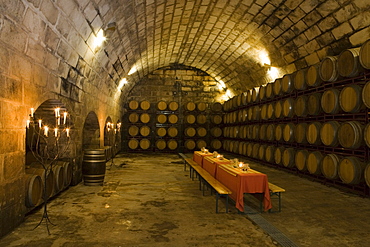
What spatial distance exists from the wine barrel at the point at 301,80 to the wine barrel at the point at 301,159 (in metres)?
1.58

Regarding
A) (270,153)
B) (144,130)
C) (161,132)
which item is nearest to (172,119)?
(161,132)

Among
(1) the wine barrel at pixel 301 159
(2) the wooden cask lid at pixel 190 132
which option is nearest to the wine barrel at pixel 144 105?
(2) the wooden cask lid at pixel 190 132

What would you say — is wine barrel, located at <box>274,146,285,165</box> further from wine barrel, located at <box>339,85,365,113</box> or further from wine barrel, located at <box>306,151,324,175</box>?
wine barrel, located at <box>339,85,365,113</box>

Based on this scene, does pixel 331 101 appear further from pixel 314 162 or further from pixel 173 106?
pixel 173 106

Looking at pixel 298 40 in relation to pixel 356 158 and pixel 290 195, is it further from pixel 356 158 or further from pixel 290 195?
pixel 290 195

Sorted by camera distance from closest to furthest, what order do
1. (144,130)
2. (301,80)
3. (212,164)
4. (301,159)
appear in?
(212,164)
(301,159)
(301,80)
(144,130)

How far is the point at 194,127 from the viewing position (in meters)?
15.1

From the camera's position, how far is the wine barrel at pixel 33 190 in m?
3.90

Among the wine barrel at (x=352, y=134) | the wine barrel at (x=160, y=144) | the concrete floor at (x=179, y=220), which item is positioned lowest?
the concrete floor at (x=179, y=220)

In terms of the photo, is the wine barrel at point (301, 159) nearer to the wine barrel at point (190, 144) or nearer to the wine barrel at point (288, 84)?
the wine barrel at point (288, 84)

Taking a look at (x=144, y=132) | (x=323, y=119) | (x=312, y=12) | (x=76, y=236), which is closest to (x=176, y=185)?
(x=76, y=236)

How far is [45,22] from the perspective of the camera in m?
4.00

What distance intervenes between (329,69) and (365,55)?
1091 millimetres

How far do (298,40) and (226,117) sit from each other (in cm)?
667
